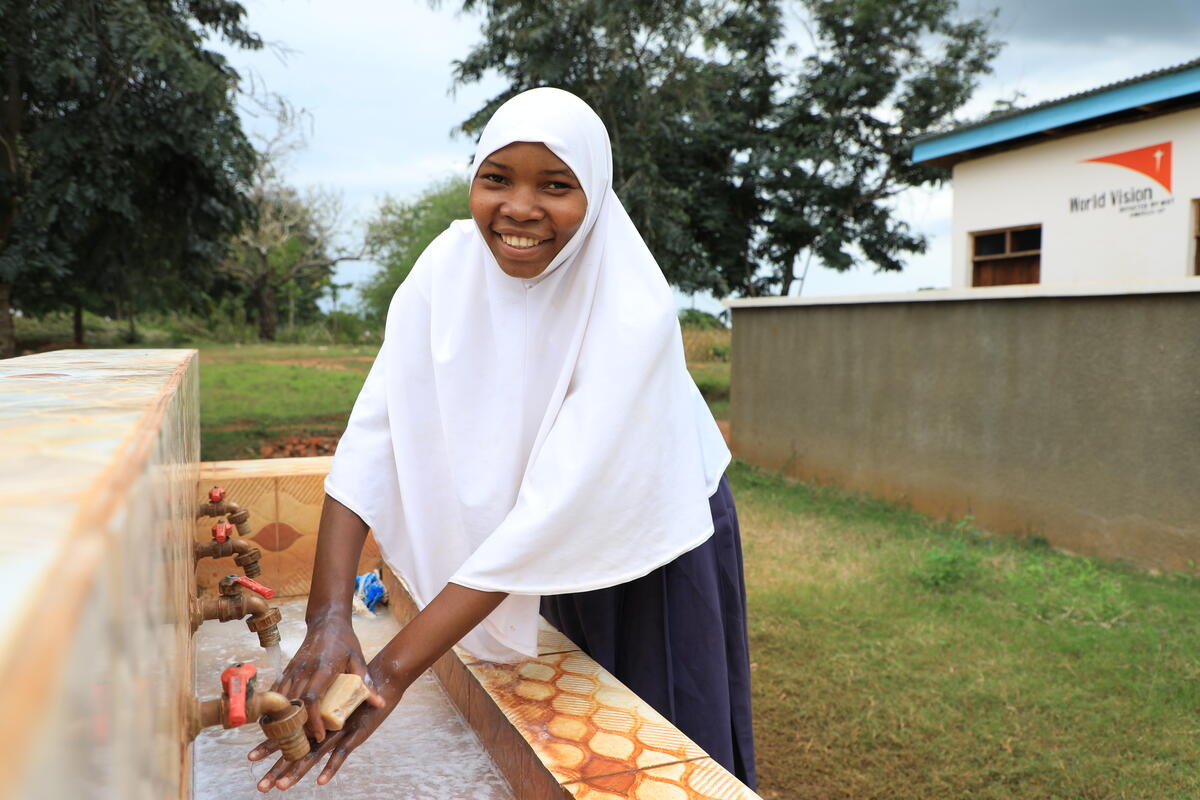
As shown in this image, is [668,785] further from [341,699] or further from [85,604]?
[85,604]

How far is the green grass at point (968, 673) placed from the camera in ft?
9.55

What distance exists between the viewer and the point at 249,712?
Result: 960mm

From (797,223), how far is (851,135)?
5.70ft

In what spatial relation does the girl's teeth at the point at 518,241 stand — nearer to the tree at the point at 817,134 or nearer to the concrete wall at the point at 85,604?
the concrete wall at the point at 85,604

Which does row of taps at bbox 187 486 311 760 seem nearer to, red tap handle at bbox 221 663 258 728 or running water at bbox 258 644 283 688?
red tap handle at bbox 221 663 258 728

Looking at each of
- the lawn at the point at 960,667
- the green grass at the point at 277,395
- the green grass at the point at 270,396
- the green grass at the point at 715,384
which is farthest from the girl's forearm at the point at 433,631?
the green grass at the point at 715,384

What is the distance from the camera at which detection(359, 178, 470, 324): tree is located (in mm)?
29875

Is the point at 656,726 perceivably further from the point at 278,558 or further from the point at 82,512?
the point at 278,558

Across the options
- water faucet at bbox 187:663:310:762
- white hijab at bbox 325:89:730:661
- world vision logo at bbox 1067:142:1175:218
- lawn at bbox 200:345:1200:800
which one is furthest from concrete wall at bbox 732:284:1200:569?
water faucet at bbox 187:663:310:762

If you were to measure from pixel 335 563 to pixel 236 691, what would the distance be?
0.54 m

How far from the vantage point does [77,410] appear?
0.71 m

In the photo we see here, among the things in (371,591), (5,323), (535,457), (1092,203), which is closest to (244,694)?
(535,457)

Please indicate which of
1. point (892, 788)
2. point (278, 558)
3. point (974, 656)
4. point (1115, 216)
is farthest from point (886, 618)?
point (1115, 216)

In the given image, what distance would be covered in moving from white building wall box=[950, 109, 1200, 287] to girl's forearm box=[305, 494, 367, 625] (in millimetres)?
6937
